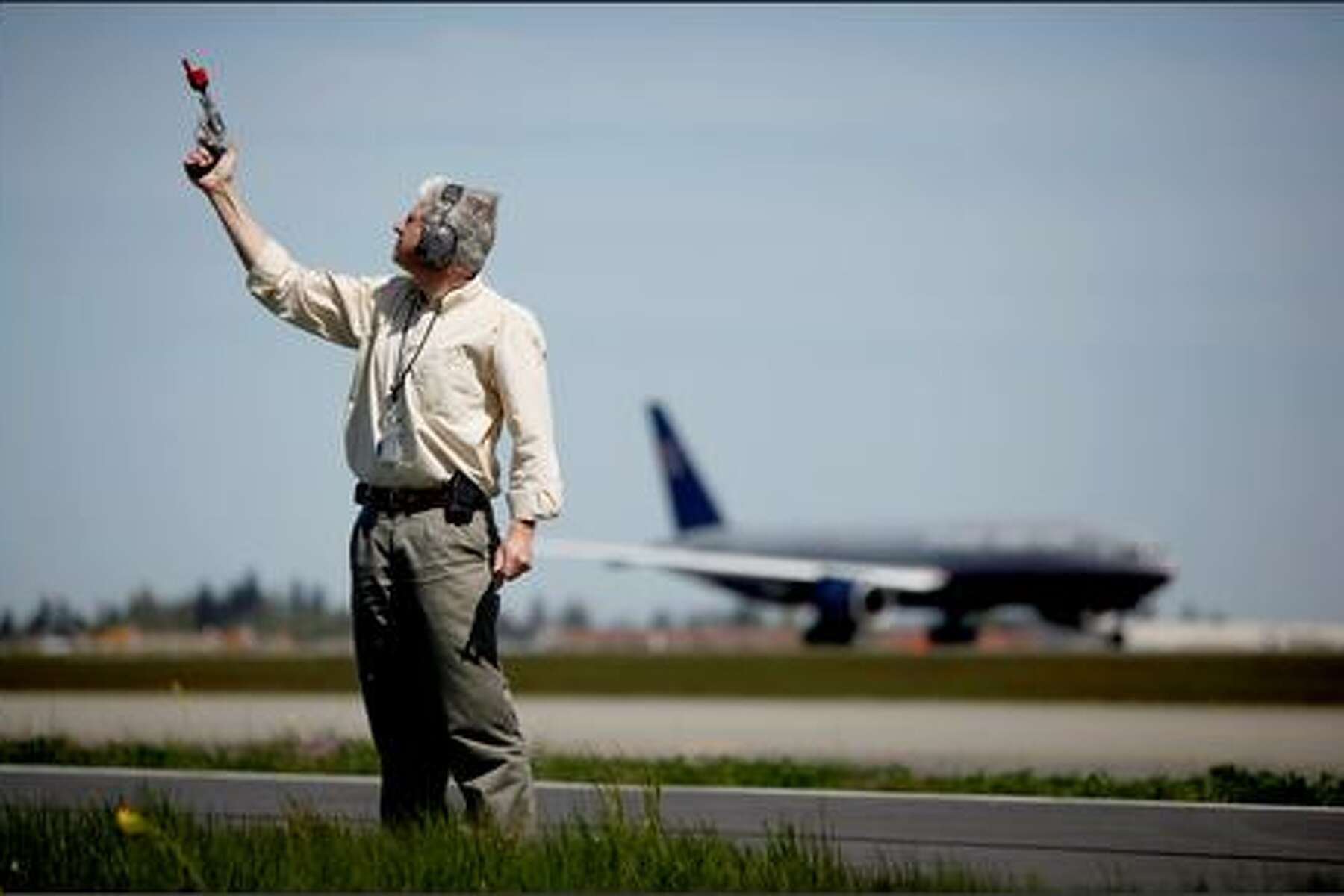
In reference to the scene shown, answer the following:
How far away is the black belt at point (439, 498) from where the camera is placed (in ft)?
20.5

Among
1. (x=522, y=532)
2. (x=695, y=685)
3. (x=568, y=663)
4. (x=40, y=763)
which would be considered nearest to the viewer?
(x=522, y=532)

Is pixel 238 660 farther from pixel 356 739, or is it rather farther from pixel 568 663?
pixel 356 739

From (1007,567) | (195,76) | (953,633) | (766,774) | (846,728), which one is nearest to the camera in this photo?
(195,76)

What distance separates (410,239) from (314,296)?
0.29 m

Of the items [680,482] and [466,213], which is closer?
[466,213]

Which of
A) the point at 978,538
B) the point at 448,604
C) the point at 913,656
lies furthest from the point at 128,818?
the point at 978,538

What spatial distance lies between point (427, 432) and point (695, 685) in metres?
30.7

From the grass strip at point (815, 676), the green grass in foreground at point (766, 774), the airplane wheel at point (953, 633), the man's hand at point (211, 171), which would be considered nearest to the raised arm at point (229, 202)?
the man's hand at point (211, 171)

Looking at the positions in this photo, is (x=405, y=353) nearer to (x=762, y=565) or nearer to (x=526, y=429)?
(x=526, y=429)

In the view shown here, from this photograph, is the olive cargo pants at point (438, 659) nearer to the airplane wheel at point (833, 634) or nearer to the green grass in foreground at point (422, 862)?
the green grass in foreground at point (422, 862)

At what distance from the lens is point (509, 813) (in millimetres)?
6340

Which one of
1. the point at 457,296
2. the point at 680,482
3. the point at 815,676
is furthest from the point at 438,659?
the point at 680,482

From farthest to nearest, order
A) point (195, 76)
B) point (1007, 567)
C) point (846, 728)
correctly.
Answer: point (1007, 567) < point (846, 728) < point (195, 76)

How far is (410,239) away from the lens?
630 cm
